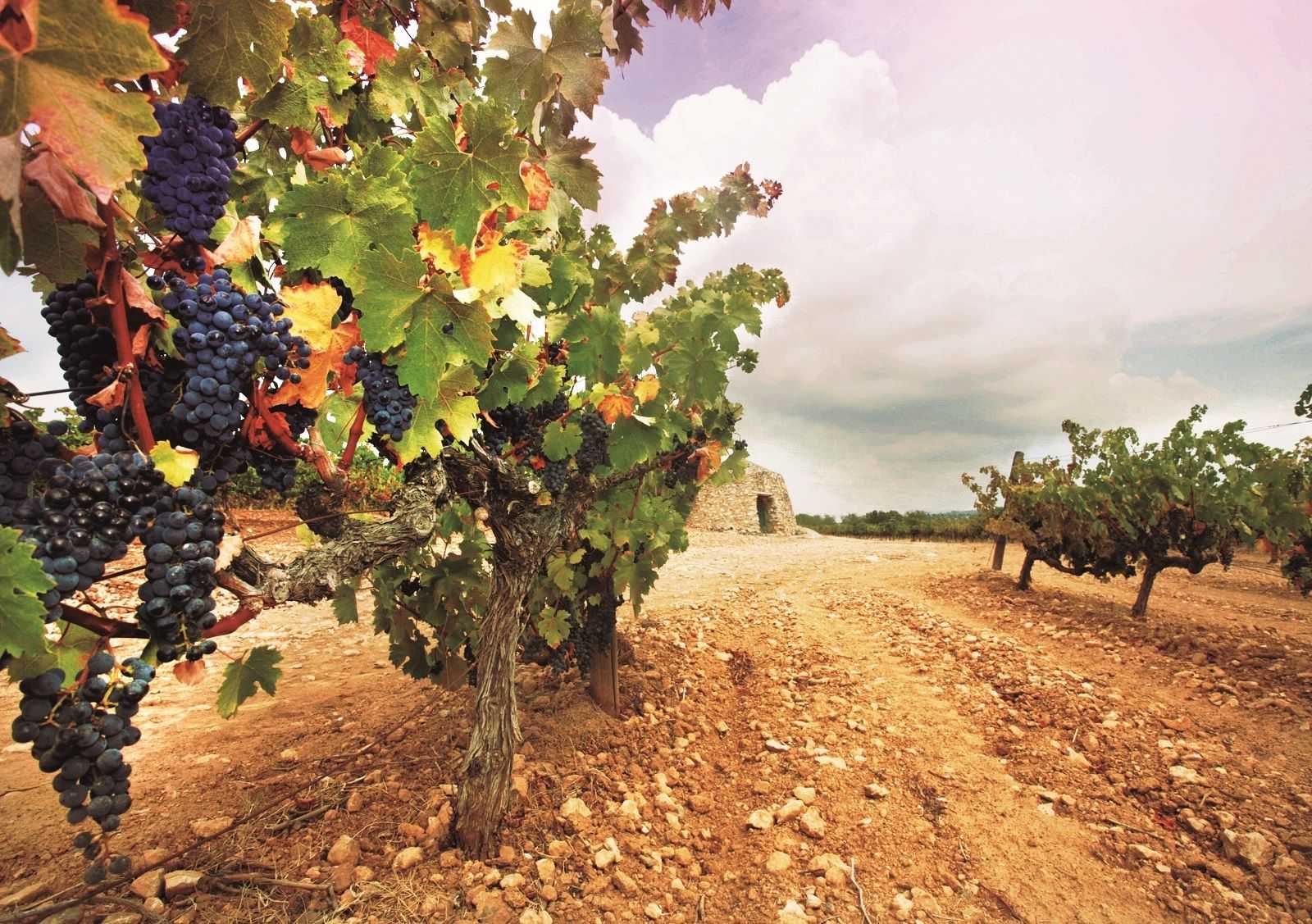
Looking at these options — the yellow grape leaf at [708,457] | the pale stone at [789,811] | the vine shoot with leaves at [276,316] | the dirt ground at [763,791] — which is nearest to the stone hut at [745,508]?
the dirt ground at [763,791]

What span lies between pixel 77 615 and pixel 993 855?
146 inches

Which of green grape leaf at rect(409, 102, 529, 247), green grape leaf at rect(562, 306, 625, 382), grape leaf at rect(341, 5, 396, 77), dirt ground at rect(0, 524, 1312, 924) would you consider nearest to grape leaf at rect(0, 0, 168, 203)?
green grape leaf at rect(409, 102, 529, 247)

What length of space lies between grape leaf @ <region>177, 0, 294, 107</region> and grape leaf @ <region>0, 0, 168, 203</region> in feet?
1.31

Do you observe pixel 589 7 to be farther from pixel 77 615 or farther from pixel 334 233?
pixel 77 615

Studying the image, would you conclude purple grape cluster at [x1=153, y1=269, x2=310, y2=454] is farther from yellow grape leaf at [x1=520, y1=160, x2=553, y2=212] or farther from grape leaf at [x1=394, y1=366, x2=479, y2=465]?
yellow grape leaf at [x1=520, y1=160, x2=553, y2=212]

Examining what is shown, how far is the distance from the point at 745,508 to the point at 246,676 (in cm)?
2221

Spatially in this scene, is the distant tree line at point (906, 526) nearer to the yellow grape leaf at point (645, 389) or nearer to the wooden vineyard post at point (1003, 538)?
the wooden vineyard post at point (1003, 538)

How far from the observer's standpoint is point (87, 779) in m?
1.07

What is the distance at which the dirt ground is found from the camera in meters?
2.38

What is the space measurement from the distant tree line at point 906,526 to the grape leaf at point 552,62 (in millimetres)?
22624

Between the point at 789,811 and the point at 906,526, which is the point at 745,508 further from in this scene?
the point at 789,811

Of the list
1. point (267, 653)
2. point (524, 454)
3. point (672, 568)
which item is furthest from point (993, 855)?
point (672, 568)

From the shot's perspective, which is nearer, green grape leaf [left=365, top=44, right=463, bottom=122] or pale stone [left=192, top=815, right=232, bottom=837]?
green grape leaf [left=365, top=44, right=463, bottom=122]

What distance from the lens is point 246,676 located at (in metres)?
1.99
